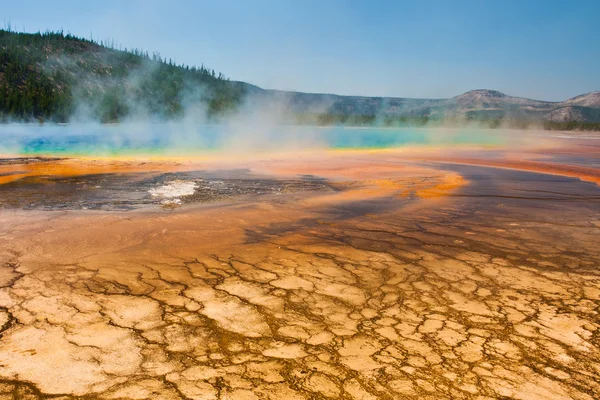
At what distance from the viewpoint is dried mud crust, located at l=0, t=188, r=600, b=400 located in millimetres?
2291

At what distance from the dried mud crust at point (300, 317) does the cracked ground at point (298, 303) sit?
1 cm

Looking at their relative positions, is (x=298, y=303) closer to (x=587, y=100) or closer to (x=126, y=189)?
(x=126, y=189)

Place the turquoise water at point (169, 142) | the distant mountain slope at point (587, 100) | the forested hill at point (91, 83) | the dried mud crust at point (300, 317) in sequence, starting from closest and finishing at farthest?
the dried mud crust at point (300, 317) < the turquoise water at point (169, 142) < the forested hill at point (91, 83) < the distant mountain slope at point (587, 100)

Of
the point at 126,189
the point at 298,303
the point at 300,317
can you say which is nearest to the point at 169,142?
the point at 126,189

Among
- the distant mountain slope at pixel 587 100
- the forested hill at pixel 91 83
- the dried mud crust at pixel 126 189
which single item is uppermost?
the distant mountain slope at pixel 587 100

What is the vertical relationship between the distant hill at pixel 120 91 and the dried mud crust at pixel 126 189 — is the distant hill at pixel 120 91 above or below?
above

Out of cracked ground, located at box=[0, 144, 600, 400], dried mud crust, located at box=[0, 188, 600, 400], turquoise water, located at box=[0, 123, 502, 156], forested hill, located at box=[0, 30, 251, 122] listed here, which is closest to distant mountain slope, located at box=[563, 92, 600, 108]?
forested hill, located at box=[0, 30, 251, 122]

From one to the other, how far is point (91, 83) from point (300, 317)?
83.8m

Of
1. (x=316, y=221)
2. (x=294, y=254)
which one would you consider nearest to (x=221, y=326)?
(x=294, y=254)

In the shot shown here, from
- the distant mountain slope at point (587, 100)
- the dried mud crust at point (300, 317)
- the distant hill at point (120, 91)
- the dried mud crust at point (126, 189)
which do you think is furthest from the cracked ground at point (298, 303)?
the distant mountain slope at point (587, 100)

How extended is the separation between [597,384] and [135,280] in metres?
3.23

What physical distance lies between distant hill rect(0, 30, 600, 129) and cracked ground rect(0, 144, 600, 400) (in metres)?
49.5

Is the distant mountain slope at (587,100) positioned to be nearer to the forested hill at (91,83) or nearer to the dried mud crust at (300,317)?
the forested hill at (91,83)

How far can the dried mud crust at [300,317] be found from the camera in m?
2.29
